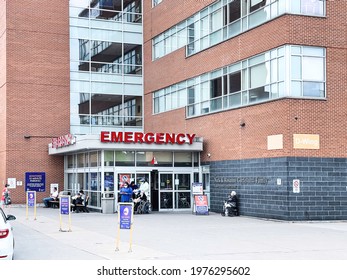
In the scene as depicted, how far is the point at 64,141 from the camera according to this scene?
3325 centimetres

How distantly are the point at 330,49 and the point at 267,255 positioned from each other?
530 inches

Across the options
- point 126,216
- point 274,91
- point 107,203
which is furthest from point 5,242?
point 107,203

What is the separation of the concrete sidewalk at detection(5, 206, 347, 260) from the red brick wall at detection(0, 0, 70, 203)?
1254cm

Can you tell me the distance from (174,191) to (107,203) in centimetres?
380

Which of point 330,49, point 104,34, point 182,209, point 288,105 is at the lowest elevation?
point 182,209

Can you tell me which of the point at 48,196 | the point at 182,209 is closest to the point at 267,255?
the point at 182,209

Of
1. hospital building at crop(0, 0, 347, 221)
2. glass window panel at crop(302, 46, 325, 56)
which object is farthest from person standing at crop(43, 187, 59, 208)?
glass window panel at crop(302, 46, 325, 56)

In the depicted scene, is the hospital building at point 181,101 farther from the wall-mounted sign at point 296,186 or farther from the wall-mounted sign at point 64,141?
the wall-mounted sign at point 64,141

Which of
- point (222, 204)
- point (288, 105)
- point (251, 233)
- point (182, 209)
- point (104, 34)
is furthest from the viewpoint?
point (104, 34)

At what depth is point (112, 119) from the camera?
1587 inches

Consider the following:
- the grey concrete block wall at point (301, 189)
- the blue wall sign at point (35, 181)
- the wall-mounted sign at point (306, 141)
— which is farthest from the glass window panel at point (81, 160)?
the wall-mounted sign at point (306, 141)

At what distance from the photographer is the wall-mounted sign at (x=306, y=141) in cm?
2419

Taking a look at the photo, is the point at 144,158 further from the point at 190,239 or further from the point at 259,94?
the point at 190,239

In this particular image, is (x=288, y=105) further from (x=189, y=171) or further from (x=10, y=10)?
(x=10, y=10)
